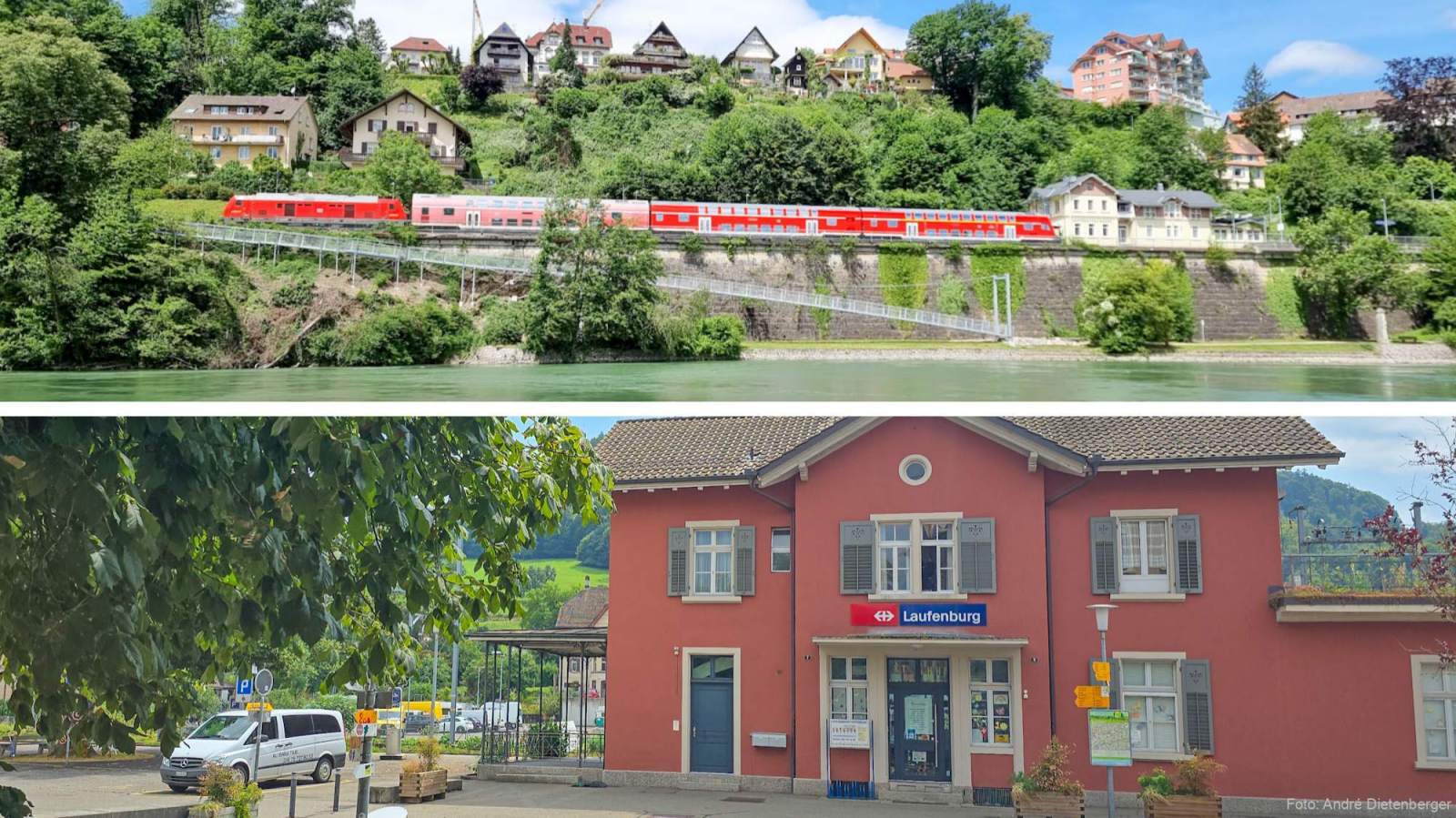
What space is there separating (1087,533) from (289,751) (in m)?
8.45

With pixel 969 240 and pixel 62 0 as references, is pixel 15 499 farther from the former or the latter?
pixel 62 0

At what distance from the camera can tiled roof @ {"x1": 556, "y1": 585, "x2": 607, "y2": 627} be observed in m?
25.1

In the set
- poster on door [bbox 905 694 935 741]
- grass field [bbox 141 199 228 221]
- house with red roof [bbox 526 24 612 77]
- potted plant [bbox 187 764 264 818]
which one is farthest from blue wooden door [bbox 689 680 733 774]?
house with red roof [bbox 526 24 612 77]

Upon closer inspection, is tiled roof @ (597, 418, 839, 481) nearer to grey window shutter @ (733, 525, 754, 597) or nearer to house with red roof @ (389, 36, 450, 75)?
grey window shutter @ (733, 525, 754, 597)

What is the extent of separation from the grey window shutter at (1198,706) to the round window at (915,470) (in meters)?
3.07

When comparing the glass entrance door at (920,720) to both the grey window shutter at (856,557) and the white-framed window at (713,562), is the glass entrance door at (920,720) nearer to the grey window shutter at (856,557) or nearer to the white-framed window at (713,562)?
the grey window shutter at (856,557)

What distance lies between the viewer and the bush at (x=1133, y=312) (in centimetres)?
4197

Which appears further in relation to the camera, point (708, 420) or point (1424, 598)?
point (708, 420)

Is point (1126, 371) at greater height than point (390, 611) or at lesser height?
greater

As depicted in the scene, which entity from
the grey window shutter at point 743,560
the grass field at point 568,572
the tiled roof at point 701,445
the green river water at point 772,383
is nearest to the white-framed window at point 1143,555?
the tiled roof at point 701,445

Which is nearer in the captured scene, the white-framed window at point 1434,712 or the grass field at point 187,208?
the white-framed window at point 1434,712

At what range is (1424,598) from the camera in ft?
36.1

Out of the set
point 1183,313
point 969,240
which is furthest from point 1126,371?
point 969,240

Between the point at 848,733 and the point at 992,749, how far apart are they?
142 centimetres
